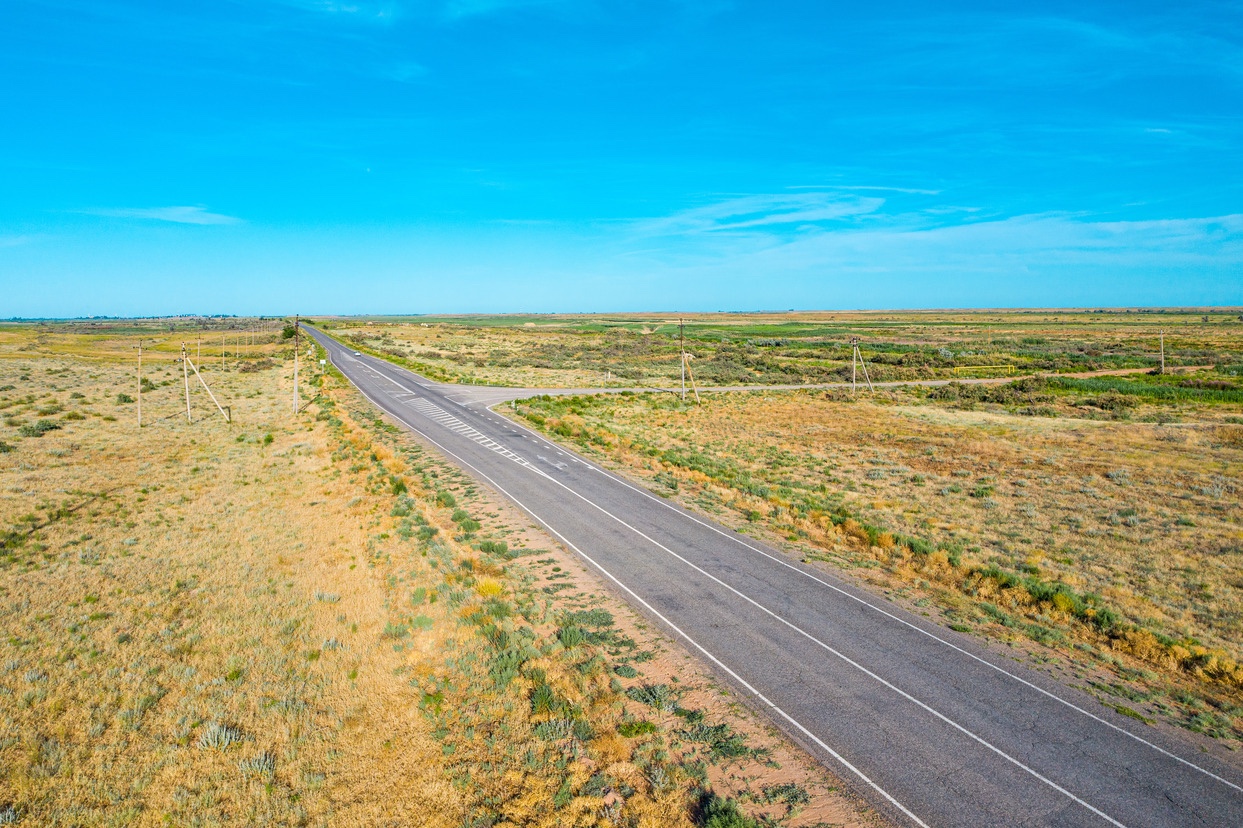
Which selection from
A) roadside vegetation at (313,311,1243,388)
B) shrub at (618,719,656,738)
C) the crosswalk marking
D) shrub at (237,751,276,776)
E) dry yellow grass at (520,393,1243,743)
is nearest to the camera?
shrub at (237,751,276,776)

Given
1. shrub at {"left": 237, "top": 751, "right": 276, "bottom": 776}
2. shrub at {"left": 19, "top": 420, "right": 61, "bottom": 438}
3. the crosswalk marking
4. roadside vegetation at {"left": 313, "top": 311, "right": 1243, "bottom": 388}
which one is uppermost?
roadside vegetation at {"left": 313, "top": 311, "right": 1243, "bottom": 388}

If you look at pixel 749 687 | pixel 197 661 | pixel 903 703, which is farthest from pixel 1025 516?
pixel 197 661

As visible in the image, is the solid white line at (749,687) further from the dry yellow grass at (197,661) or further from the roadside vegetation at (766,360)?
the roadside vegetation at (766,360)

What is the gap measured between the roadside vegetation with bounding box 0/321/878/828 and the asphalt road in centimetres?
107

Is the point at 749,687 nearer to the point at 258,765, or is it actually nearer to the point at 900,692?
the point at 900,692

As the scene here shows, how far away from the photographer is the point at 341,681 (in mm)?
13273

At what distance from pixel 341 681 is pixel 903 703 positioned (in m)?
12.4

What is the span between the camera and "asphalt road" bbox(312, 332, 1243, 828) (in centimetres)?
1025

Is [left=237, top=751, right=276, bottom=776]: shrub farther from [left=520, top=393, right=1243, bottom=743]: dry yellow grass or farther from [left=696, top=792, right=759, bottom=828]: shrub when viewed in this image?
[left=520, top=393, right=1243, bottom=743]: dry yellow grass

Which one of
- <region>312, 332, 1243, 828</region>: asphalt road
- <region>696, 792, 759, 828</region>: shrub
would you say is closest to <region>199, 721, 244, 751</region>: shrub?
<region>696, 792, 759, 828</region>: shrub

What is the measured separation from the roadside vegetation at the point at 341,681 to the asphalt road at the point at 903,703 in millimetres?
1074

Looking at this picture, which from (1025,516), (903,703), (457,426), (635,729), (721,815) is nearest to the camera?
(721,815)

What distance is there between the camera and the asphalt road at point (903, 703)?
10250 mm

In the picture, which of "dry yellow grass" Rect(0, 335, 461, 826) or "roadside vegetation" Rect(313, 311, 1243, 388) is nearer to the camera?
"dry yellow grass" Rect(0, 335, 461, 826)
